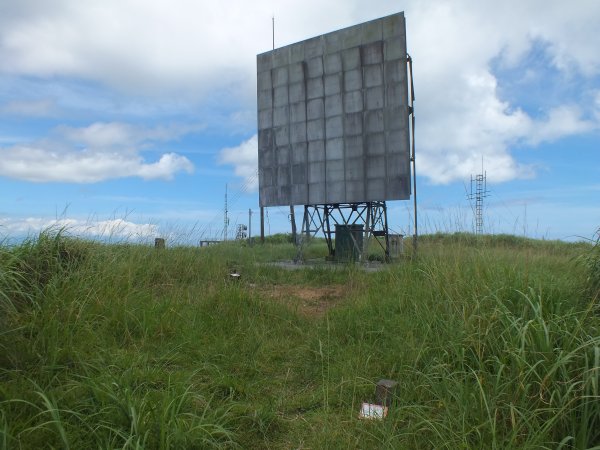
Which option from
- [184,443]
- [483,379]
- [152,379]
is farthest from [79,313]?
[483,379]

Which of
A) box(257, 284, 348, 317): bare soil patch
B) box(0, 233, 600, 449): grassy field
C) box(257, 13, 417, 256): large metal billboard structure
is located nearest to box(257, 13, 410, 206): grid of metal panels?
box(257, 13, 417, 256): large metal billboard structure

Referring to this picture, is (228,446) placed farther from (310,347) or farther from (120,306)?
(120,306)

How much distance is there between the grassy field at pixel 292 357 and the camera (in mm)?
2184

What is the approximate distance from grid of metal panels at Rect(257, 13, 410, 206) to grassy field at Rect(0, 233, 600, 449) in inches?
172

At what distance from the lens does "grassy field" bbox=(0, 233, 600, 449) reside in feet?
7.16

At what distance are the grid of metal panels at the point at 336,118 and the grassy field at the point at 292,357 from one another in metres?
4.37

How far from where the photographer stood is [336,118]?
32.7 feet

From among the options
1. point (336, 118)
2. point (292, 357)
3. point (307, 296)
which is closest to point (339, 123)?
point (336, 118)

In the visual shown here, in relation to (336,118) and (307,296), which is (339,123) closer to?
(336,118)

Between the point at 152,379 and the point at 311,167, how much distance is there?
7.93 meters

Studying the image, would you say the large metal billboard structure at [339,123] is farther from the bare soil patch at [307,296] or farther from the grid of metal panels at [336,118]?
the bare soil patch at [307,296]

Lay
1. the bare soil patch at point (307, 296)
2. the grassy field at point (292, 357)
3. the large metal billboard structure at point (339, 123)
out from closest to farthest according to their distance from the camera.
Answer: the grassy field at point (292, 357)
the bare soil patch at point (307, 296)
the large metal billboard structure at point (339, 123)

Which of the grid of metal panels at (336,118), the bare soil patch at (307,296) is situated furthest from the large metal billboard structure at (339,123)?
the bare soil patch at (307,296)

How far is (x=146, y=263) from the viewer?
5.73m
